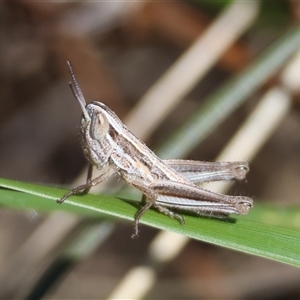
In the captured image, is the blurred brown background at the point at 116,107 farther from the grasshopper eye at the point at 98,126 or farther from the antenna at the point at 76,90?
the antenna at the point at 76,90

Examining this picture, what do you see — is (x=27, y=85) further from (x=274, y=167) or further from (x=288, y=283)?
(x=288, y=283)

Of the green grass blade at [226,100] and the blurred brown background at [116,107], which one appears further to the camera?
the blurred brown background at [116,107]

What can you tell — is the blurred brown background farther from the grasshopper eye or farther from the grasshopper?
the grasshopper eye

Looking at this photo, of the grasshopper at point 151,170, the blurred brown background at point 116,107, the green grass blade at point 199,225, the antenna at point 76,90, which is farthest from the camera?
the blurred brown background at point 116,107

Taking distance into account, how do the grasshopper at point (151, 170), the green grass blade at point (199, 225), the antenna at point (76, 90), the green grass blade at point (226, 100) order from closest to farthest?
1. the green grass blade at point (199, 225)
2. the antenna at point (76, 90)
3. the grasshopper at point (151, 170)
4. the green grass blade at point (226, 100)

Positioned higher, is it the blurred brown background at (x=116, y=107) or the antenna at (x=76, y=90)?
the antenna at (x=76, y=90)

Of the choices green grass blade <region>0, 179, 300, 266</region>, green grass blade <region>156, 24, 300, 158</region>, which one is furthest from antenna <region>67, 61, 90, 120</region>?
green grass blade <region>156, 24, 300, 158</region>

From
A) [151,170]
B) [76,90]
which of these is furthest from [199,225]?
[76,90]

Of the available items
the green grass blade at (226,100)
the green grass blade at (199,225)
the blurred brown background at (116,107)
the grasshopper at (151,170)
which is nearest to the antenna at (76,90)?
the grasshopper at (151,170)

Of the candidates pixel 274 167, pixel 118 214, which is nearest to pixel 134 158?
pixel 118 214
